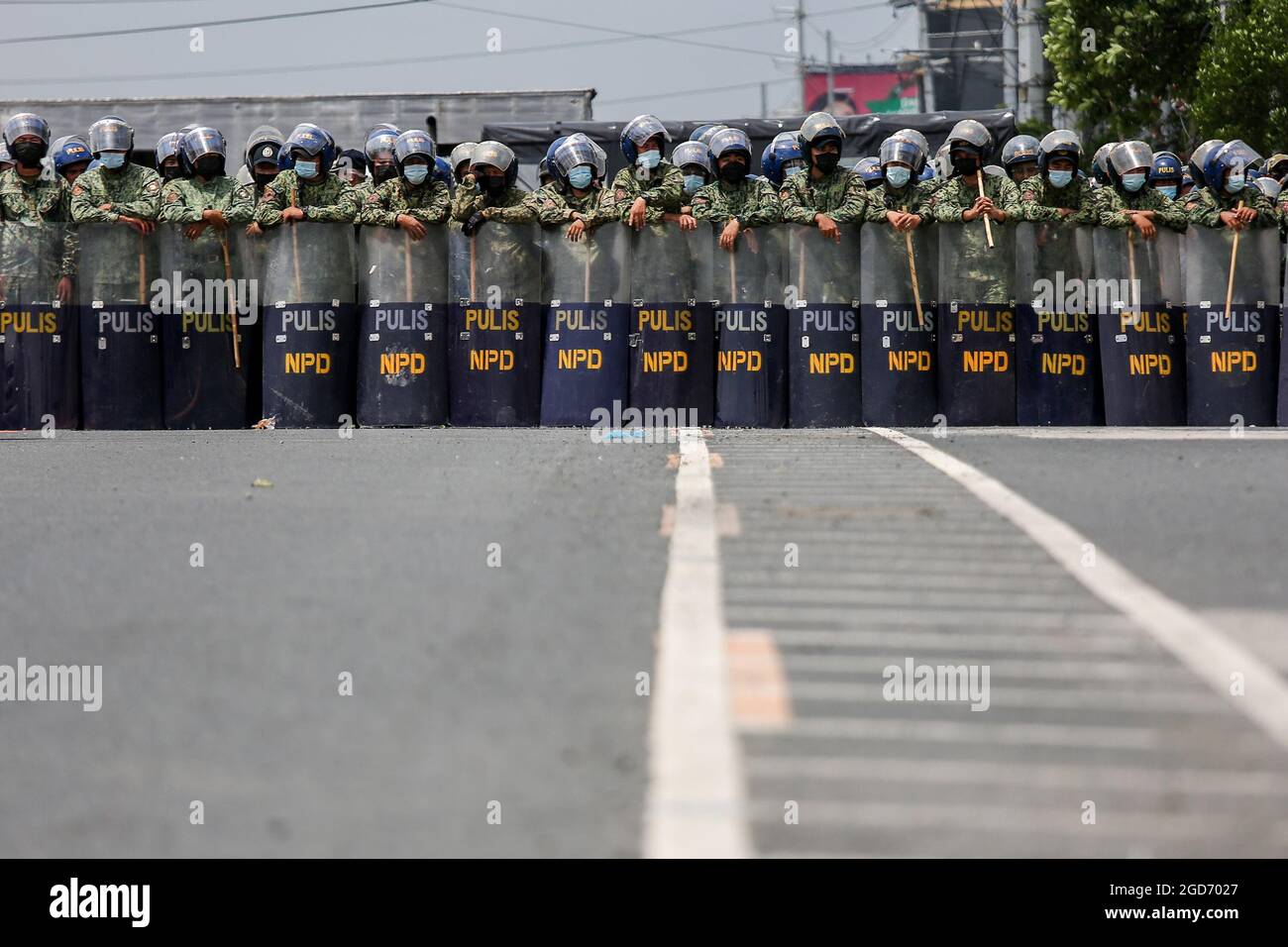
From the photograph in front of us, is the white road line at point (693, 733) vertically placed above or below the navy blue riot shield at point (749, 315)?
below

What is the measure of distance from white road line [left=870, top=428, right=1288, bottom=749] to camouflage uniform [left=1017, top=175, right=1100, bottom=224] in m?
8.00

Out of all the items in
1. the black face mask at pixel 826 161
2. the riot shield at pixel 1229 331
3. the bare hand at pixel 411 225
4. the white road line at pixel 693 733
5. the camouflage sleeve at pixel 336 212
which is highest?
the black face mask at pixel 826 161

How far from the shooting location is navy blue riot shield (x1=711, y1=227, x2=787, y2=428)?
17.8 meters

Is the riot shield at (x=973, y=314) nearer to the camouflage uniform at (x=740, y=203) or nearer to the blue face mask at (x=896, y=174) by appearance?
the blue face mask at (x=896, y=174)

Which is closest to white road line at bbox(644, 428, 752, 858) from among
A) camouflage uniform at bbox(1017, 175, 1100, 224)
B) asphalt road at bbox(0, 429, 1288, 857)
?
asphalt road at bbox(0, 429, 1288, 857)

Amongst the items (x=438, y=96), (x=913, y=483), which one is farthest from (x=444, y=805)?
(x=438, y=96)

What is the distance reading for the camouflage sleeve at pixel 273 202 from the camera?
18.0 m

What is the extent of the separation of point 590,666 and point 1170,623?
2021mm

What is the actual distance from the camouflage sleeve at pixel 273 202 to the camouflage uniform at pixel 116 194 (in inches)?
36.9

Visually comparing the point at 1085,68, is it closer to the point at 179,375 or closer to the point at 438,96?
the point at 438,96

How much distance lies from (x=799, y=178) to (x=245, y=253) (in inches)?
194

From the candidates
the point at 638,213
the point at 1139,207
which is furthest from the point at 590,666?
the point at 1139,207

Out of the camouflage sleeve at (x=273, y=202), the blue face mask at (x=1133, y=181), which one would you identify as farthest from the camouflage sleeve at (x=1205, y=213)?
the camouflage sleeve at (x=273, y=202)
